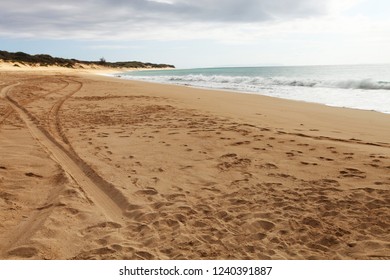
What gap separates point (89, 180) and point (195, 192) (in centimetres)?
162

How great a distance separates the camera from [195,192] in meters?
4.53

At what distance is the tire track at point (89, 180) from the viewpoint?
4129mm

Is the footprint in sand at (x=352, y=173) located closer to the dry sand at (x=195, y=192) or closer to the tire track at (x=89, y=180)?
the dry sand at (x=195, y=192)

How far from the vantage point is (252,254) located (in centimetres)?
319

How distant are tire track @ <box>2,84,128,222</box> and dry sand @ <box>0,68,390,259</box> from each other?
0.06 ft

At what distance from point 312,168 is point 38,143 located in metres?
5.30

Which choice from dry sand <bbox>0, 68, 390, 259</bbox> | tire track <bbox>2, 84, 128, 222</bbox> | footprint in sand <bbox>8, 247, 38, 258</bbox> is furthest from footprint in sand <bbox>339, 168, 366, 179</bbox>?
footprint in sand <bbox>8, 247, 38, 258</bbox>

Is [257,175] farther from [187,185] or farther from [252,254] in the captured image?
[252,254]

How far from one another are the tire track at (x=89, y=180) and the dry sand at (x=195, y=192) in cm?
2

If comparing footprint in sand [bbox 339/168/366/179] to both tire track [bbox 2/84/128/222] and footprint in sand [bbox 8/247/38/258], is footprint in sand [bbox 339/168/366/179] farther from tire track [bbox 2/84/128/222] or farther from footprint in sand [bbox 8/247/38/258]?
footprint in sand [bbox 8/247/38/258]

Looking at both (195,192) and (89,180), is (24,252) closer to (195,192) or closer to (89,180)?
(89,180)

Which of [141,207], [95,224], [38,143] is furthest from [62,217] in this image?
[38,143]
